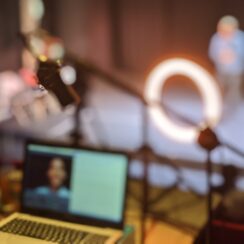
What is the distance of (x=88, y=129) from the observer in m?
4.40

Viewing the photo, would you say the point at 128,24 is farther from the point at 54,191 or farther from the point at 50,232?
the point at 50,232

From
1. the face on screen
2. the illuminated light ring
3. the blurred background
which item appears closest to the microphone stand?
the illuminated light ring

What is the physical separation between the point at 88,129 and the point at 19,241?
250 centimetres

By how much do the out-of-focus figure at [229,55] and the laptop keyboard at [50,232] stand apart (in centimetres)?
212

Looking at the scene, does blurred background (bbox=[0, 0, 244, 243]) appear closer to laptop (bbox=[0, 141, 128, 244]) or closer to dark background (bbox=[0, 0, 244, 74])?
dark background (bbox=[0, 0, 244, 74])

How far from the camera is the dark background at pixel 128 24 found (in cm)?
430

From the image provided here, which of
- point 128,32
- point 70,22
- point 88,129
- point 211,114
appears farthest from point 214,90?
point 128,32

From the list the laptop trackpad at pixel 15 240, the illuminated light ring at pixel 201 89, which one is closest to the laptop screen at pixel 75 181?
the laptop trackpad at pixel 15 240

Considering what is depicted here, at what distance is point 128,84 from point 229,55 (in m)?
0.74

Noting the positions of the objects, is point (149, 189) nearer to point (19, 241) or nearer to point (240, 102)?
point (240, 102)

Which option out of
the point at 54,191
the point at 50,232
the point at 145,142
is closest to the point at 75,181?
the point at 54,191

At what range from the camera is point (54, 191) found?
218 centimetres

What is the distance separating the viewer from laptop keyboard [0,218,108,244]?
76.1 inches

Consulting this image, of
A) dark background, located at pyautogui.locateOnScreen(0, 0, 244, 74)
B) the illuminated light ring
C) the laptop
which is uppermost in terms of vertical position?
dark background, located at pyautogui.locateOnScreen(0, 0, 244, 74)
